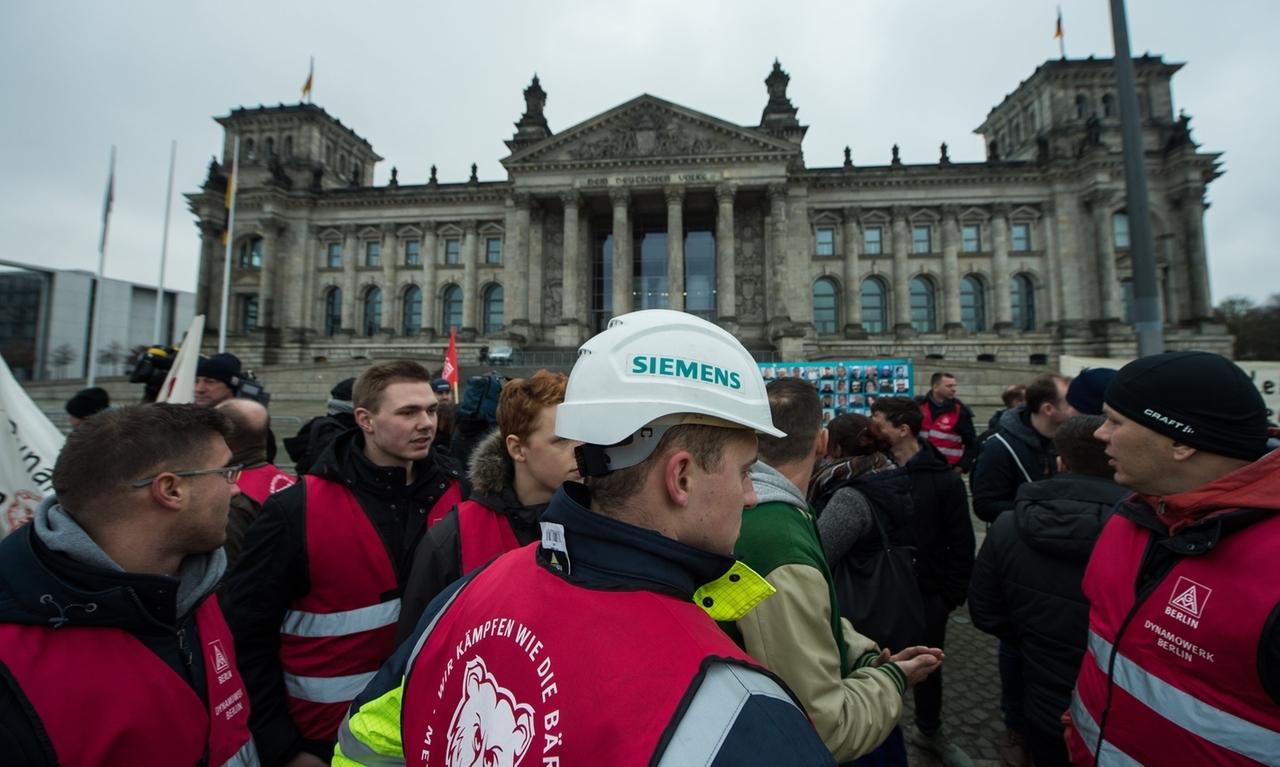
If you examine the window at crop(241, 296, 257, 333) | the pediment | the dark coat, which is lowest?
the dark coat

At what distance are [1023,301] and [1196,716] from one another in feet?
150

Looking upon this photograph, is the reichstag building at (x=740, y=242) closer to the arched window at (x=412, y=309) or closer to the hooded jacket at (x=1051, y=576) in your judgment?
the arched window at (x=412, y=309)

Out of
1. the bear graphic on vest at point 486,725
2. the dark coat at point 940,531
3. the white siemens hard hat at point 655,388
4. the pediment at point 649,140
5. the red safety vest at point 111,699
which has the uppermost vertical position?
the pediment at point 649,140

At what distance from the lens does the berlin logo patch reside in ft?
6.10

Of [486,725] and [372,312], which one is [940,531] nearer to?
[486,725]

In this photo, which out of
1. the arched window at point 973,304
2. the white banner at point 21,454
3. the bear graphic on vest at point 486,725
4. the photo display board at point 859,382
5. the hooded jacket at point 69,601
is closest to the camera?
the bear graphic on vest at point 486,725

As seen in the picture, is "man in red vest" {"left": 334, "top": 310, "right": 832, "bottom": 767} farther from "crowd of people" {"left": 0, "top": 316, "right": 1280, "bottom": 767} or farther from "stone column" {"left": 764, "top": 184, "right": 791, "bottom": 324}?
"stone column" {"left": 764, "top": 184, "right": 791, "bottom": 324}

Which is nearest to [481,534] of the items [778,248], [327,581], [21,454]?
[327,581]

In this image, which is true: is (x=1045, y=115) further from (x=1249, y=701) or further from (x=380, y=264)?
(x=1249, y=701)

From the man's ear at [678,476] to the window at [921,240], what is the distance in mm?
44017

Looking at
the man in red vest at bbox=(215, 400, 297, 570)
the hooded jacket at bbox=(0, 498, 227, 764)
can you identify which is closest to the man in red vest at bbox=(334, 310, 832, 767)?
the hooded jacket at bbox=(0, 498, 227, 764)

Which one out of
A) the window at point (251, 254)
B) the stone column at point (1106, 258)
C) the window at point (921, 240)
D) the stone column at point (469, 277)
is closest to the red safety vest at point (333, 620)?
the stone column at point (469, 277)

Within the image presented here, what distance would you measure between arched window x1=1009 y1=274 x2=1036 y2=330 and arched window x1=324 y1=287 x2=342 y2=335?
47682mm

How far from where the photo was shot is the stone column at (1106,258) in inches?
1453
